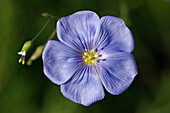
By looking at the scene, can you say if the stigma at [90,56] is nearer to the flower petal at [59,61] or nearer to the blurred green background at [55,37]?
the flower petal at [59,61]

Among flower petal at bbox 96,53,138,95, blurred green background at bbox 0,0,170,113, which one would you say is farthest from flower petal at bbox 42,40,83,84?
blurred green background at bbox 0,0,170,113

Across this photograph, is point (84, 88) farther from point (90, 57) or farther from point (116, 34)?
point (116, 34)

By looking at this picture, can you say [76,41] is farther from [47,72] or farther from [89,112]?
[89,112]

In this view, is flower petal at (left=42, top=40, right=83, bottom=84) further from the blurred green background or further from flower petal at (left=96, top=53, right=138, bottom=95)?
the blurred green background

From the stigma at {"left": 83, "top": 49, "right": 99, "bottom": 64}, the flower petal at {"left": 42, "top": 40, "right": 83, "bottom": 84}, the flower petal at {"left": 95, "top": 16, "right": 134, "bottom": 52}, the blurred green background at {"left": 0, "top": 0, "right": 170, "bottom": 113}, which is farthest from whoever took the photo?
the blurred green background at {"left": 0, "top": 0, "right": 170, "bottom": 113}

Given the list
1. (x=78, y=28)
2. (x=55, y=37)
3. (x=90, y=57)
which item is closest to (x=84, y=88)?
(x=90, y=57)
